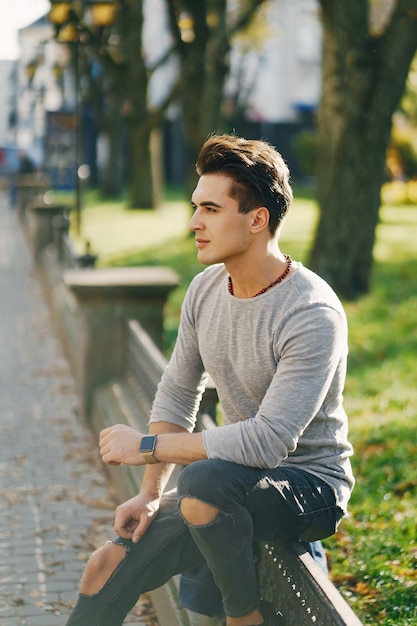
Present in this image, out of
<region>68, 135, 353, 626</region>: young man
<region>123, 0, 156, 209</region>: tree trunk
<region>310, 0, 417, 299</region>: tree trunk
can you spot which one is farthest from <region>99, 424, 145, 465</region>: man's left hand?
<region>123, 0, 156, 209</region>: tree trunk

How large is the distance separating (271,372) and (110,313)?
444 centimetres

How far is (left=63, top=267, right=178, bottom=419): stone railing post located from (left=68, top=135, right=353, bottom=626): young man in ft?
13.0

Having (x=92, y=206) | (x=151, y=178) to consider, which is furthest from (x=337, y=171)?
(x=92, y=206)

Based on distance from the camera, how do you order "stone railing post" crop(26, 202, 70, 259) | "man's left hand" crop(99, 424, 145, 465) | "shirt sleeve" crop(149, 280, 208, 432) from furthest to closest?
"stone railing post" crop(26, 202, 70, 259) → "shirt sleeve" crop(149, 280, 208, 432) → "man's left hand" crop(99, 424, 145, 465)

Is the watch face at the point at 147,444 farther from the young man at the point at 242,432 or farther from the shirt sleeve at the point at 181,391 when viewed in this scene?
the shirt sleeve at the point at 181,391

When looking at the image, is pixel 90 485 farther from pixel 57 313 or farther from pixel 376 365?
pixel 57 313

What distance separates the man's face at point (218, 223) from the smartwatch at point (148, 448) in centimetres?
59

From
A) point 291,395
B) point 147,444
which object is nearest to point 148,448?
point 147,444

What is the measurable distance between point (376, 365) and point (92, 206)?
22.9 m

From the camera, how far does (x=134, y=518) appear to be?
3.46 meters

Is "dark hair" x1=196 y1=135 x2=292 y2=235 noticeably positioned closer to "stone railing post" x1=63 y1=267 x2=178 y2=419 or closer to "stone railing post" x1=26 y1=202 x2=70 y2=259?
"stone railing post" x1=63 y1=267 x2=178 y2=419

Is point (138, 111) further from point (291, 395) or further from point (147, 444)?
point (291, 395)

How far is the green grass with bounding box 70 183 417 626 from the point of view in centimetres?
452

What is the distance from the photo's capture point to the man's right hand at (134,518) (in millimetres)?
3414
